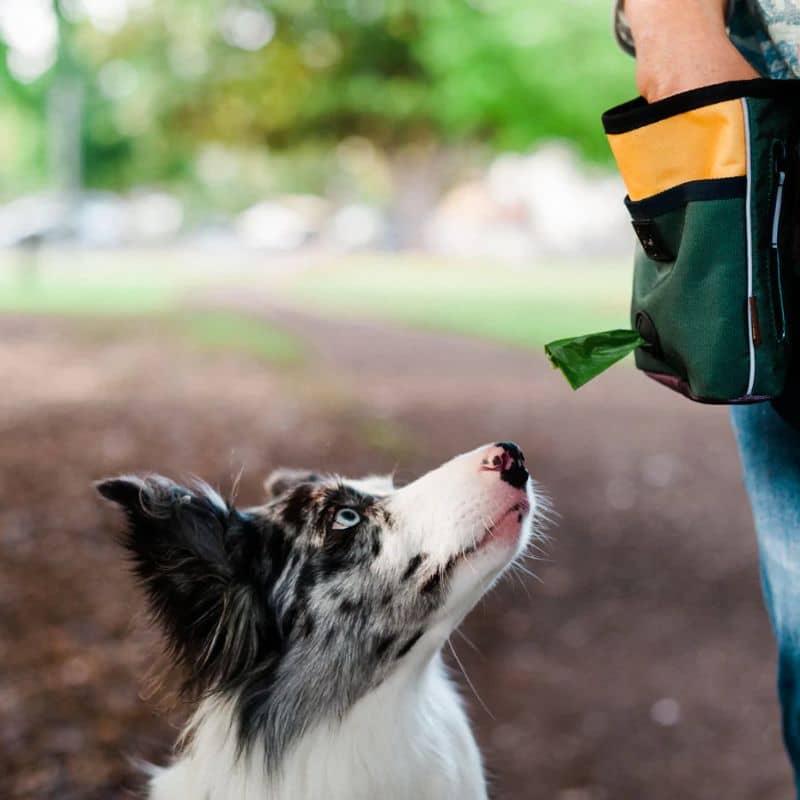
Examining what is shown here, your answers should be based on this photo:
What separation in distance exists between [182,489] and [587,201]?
136ft

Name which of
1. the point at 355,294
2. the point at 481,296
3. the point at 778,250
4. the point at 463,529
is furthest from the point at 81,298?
the point at 778,250

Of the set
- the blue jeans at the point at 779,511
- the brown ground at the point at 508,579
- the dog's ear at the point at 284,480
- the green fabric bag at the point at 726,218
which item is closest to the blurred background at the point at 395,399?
the brown ground at the point at 508,579

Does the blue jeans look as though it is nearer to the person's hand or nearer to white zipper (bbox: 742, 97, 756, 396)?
white zipper (bbox: 742, 97, 756, 396)

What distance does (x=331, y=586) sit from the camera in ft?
7.78

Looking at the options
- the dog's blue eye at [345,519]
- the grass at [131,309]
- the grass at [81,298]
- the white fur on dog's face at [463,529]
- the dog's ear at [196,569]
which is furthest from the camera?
the grass at [81,298]

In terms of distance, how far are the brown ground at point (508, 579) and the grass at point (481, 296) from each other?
17.1 feet

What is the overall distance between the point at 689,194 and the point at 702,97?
0.17m

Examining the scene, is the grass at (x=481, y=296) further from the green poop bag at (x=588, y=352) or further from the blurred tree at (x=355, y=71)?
the green poop bag at (x=588, y=352)

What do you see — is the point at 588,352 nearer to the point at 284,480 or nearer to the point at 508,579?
the point at 284,480

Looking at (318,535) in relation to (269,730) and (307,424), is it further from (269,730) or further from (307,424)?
(307,424)

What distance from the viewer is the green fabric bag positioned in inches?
71.8

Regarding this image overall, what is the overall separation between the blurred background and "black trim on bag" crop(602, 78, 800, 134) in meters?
1.52

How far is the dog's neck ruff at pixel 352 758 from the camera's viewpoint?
2.36 meters

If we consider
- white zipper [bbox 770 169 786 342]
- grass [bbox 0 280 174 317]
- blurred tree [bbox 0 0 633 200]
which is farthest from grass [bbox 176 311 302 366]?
white zipper [bbox 770 169 786 342]
